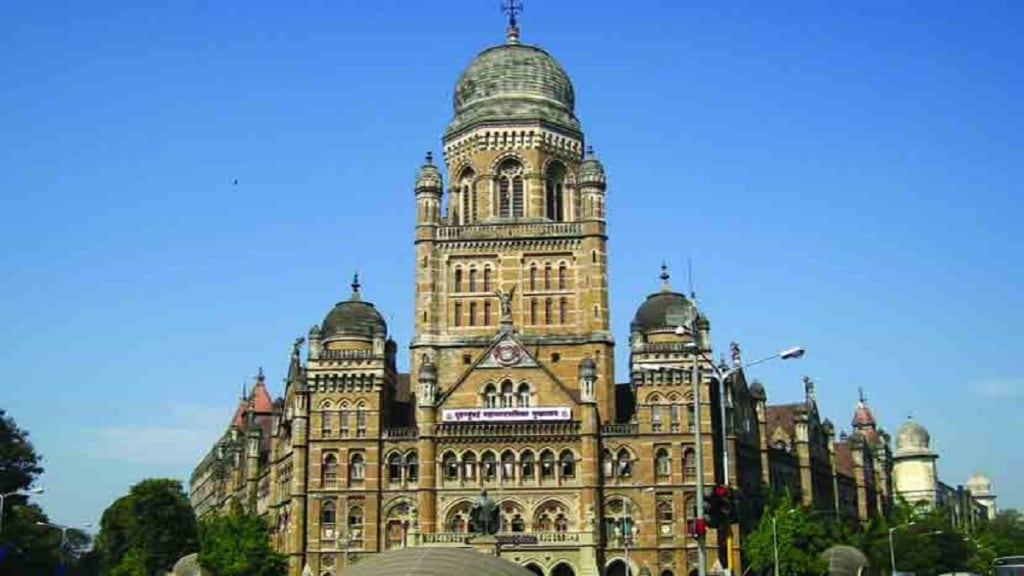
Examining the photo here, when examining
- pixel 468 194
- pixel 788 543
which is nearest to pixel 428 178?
pixel 468 194

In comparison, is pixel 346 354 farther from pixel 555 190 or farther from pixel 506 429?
pixel 555 190

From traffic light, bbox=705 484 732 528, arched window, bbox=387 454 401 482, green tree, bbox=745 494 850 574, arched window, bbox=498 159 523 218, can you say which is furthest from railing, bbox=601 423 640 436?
traffic light, bbox=705 484 732 528

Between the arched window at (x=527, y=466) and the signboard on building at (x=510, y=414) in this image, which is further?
the signboard on building at (x=510, y=414)

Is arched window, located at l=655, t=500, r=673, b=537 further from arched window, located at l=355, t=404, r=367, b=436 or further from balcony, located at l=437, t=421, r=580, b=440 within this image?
arched window, located at l=355, t=404, r=367, b=436

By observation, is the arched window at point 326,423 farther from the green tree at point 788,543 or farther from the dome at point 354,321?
the green tree at point 788,543

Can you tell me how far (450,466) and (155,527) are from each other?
1458 inches

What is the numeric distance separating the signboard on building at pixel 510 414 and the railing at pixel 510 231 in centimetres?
1344

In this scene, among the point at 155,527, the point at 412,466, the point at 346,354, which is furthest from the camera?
the point at 155,527

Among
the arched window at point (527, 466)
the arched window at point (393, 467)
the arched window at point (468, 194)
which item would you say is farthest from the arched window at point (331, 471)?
the arched window at point (468, 194)

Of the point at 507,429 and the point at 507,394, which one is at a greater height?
the point at 507,394

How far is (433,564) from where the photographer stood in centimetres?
4331

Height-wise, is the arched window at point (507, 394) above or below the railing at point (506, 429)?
above

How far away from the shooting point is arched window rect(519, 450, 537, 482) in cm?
8512

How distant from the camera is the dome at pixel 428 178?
9381 cm
